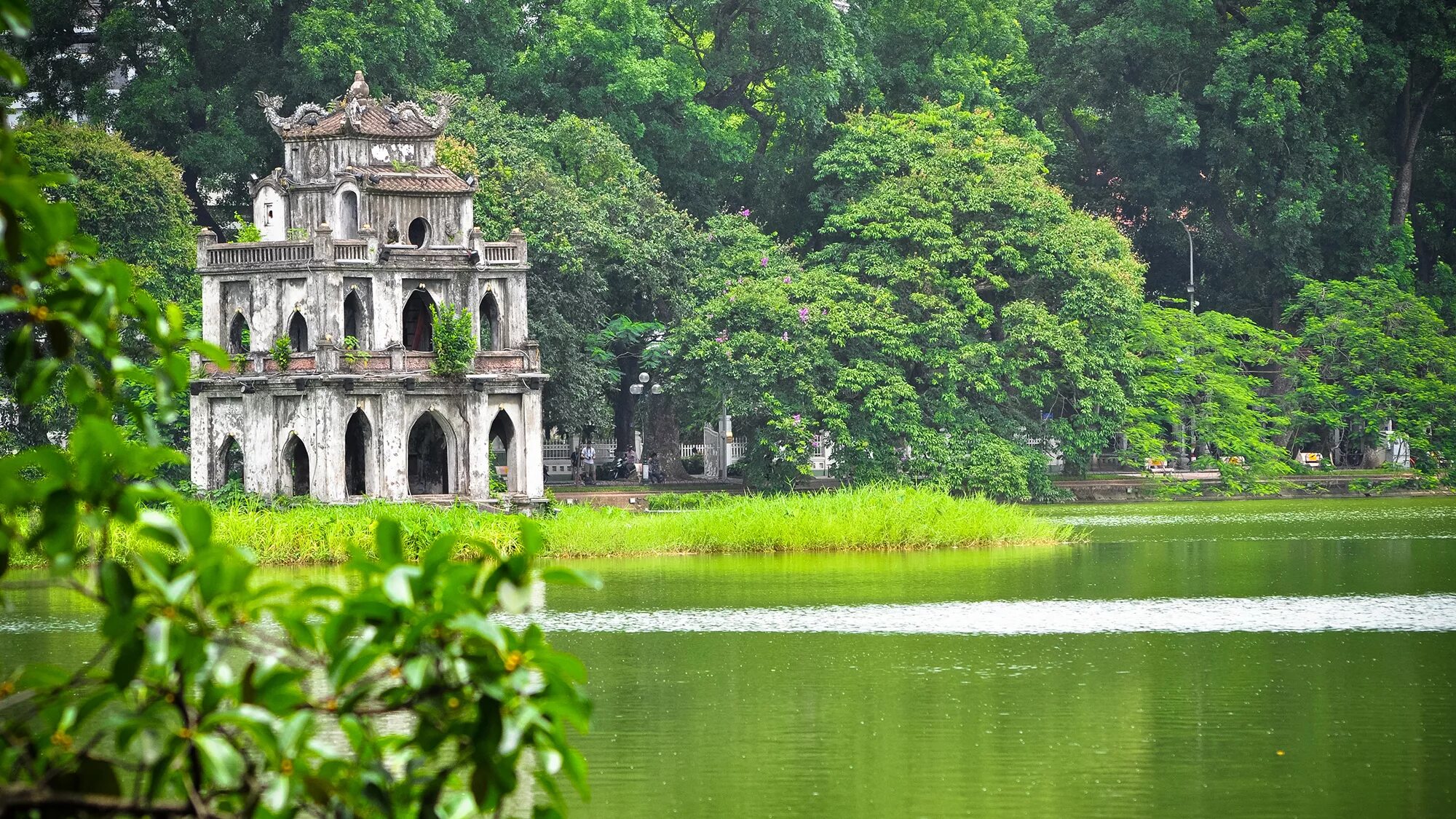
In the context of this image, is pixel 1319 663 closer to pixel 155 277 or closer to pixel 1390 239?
pixel 155 277

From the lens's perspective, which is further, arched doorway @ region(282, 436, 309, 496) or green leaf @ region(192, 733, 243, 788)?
arched doorway @ region(282, 436, 309, 496)

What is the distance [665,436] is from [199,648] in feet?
141

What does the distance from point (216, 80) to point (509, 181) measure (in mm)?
8014

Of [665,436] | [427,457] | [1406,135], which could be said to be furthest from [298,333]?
[1406,135]

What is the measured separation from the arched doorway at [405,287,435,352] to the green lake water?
921 cm

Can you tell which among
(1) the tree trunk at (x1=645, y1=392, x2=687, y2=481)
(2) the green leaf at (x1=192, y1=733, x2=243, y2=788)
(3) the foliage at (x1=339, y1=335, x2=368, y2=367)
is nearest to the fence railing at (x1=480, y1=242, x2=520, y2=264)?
(3) the foliage at (x1=339, y1=335, x2=368, y2=367)

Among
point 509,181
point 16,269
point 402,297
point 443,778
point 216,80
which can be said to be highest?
point 216,80

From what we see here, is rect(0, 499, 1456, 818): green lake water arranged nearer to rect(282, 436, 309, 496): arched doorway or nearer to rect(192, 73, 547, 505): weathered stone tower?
rect(192, 73, 547, 505): weathered stone tower

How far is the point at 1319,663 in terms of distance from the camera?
18469 mm

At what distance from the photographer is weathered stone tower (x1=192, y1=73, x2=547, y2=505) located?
35.9 m

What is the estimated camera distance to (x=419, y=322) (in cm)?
3828

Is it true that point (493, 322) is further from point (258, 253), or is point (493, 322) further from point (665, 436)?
point (665, 436)

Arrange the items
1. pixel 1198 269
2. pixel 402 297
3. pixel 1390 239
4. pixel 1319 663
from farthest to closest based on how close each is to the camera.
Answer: pixel 1198 269, pixel 1390 239, pixel 402 297, pixel 1319 663

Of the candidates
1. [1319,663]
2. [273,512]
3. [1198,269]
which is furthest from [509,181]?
[1319,663]
